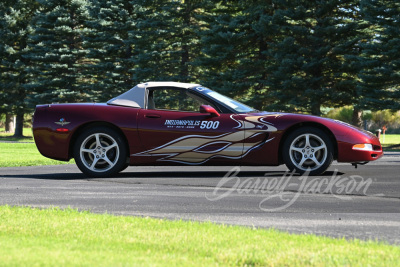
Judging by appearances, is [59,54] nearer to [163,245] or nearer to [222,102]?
[222,102]

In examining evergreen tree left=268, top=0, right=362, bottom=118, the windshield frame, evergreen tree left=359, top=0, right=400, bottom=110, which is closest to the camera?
the windshield frame

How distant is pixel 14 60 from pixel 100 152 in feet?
144

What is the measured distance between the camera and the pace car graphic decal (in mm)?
9859

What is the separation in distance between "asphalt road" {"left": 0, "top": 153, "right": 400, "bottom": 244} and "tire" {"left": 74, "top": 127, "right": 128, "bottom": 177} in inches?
8.7

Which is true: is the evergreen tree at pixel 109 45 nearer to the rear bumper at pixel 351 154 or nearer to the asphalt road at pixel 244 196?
the asphalt road at pixel 244 196

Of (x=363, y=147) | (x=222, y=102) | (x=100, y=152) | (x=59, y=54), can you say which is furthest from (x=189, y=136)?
(x=59, y=54)

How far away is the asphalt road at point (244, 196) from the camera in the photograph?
20.1 feet

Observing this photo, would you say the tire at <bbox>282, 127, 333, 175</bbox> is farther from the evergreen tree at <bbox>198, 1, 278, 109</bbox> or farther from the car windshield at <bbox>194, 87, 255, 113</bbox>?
the evergreen tree at <bbox>198, 1, 278, 109</bbox>

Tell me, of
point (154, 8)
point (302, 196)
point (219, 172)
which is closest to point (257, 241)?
point (302, 196)

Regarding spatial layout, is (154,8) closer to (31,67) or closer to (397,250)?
Answer: (31,67)

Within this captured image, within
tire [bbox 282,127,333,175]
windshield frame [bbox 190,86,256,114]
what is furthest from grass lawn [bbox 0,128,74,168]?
tire [bbox 282,127,333,175]

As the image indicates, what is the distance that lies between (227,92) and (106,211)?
2927cm

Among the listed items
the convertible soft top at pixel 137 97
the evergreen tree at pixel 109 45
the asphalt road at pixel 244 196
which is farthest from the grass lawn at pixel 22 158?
the evergreen tree at pixel 109 45

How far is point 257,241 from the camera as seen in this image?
4980mm
